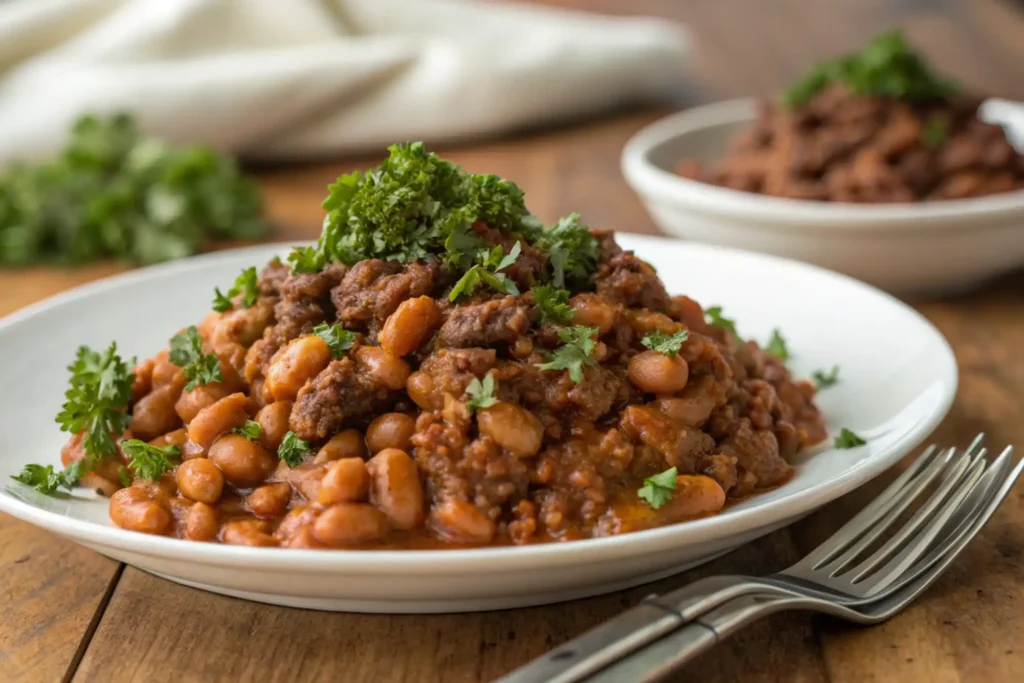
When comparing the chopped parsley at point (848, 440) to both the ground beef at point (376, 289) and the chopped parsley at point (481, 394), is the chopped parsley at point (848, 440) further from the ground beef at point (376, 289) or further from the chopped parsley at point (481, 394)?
the ground beef at point (376, 289)

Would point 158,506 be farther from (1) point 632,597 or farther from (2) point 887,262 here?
(2) point 887,262

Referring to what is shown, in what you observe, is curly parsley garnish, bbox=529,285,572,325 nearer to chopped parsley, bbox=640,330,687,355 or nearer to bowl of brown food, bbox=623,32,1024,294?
chopped parsley, bbox=640,330,687,355

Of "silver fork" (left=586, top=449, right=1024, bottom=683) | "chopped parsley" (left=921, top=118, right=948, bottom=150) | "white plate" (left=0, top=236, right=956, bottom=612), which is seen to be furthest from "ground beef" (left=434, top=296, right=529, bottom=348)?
"chopped parsley" (left=921, top=118, right=948, bottom=150)

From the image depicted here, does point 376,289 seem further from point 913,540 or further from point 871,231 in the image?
point 871,231

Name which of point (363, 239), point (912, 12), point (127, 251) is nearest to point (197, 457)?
point (363, 239)

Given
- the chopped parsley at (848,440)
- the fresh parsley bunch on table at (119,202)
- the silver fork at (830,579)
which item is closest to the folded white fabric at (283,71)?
the fresh parsley bunch on table at (119,202)
